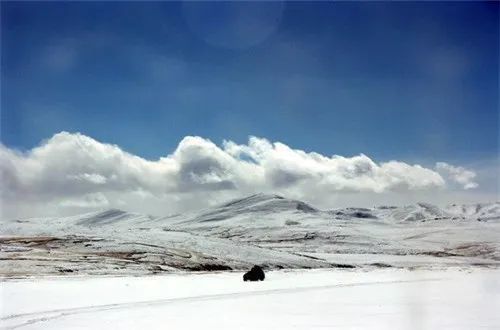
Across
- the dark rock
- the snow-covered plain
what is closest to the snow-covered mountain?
the dark rock

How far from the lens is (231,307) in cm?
2434

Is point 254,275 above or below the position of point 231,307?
above

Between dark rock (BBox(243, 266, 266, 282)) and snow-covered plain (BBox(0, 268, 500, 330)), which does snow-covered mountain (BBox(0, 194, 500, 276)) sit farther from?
snow-covered plain (BBox(0, 268, 500, 330))

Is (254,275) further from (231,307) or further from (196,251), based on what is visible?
(196,251)

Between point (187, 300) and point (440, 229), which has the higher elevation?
point (440, 229)

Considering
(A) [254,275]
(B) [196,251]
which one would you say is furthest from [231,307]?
(B) [196,251]

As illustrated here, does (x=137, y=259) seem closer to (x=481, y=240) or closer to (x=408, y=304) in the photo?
(x=408, y=304)

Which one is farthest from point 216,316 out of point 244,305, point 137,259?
point 137,259

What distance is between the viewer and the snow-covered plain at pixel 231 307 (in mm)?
18672

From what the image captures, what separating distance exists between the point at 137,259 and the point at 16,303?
36476 mm

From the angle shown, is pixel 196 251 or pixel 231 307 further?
pixel 196 251

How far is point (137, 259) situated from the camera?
202ft

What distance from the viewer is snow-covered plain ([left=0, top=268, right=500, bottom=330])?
1867 centimetres

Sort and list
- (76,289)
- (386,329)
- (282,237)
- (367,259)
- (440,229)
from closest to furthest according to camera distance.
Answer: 1. (386,329)
2. (76,289)
3. (367,259)
4. (282,237)
5. (440,229)
